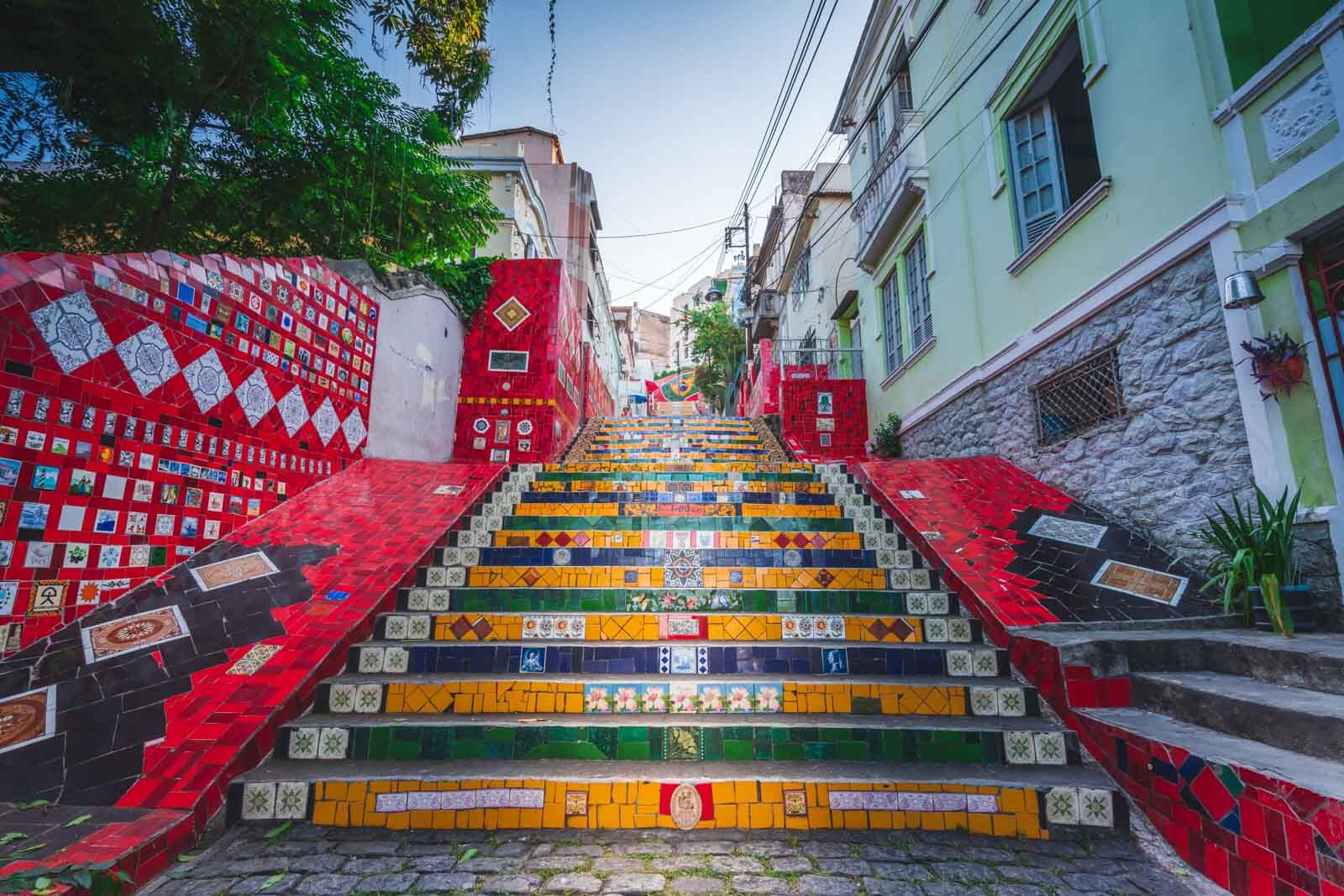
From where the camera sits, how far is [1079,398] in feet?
16.3

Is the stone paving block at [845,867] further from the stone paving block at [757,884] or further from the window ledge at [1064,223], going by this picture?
the window ledge at [1064,223]

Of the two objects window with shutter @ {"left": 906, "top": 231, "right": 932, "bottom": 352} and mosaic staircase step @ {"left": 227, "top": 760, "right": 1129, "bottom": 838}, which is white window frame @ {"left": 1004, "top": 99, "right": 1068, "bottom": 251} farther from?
mosaic staircase step @ {"left": 227, "top": 760, "right": 1129, "bottom": 838}

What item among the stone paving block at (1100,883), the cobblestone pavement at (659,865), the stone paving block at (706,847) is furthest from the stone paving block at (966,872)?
the stone paving block at (706,847)

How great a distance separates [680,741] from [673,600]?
1.09 m

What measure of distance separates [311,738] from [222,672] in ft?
2.15

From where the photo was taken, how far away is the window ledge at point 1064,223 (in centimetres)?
473

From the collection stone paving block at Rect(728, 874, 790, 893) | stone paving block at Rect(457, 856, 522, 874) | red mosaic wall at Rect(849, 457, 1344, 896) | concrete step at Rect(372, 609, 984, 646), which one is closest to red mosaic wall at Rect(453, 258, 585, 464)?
concrete step at Rect(372, 609, 984, 646)

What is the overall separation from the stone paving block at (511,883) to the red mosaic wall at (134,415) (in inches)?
104

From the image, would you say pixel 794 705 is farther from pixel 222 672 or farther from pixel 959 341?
pixel 959 341

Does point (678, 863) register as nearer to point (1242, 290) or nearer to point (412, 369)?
point (1242, 290)

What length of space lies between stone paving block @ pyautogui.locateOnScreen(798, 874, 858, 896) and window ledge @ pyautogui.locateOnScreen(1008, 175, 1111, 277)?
5.41m

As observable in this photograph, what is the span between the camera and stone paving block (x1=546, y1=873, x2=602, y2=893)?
1.90 meters

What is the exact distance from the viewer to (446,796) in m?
2.35

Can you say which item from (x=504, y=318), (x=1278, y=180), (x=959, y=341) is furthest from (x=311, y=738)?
(x=959, y=341)
